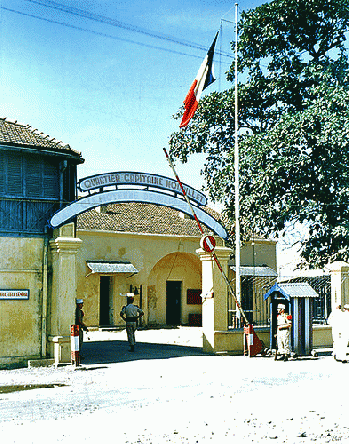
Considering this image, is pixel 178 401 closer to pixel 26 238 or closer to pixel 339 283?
pixel 26 238

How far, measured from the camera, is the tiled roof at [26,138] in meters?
14.9

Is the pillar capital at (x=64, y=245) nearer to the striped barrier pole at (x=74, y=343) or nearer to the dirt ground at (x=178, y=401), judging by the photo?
the striped barrier pole at (x=74, y=343)

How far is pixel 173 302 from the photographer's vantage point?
32.8 meters

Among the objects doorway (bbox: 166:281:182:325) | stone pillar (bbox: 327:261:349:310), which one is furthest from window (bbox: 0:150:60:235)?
doorway (bbox: 166:281:182:325)

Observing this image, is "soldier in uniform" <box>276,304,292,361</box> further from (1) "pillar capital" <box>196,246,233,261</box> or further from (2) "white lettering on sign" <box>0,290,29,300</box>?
(2) "white lettering on sign" <box>0,290,29,300</box>

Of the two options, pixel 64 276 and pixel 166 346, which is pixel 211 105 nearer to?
pixel 166 346

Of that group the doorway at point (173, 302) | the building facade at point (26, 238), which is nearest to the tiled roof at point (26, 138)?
the building facade at point (26, 238)

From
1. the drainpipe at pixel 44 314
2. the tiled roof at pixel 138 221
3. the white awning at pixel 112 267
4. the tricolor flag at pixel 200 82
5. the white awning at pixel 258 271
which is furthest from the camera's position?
the white awning at pixel 258 271

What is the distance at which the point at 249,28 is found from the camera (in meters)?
22.6

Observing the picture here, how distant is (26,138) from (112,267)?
13.7 metres

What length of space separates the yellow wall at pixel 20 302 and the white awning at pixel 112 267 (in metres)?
12.6

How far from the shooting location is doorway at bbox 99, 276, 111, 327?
29.5 metres

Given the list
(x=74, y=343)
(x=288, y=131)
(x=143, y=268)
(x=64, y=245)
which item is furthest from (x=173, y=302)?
(x=74, y=343)

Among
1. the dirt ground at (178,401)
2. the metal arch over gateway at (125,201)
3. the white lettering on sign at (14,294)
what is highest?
the metal arch over gateway at (125,201)
